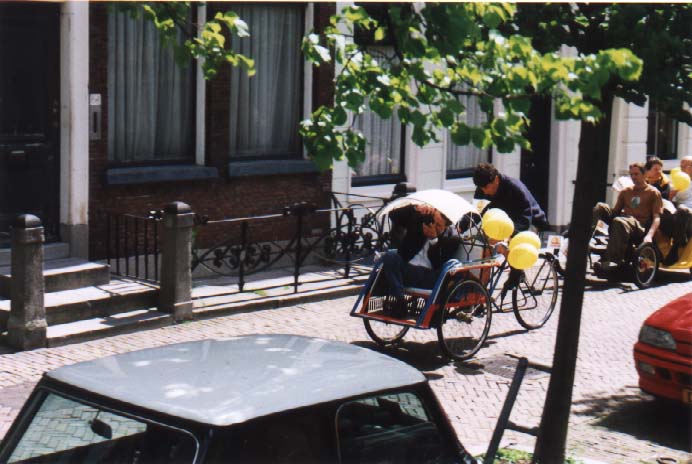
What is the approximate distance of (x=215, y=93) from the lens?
14.5m

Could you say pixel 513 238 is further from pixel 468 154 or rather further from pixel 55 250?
pixel 468 154

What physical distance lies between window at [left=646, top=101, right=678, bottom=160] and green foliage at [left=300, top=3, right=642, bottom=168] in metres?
16.2

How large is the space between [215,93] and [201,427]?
10.8 metres

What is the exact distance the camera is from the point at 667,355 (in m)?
9.16

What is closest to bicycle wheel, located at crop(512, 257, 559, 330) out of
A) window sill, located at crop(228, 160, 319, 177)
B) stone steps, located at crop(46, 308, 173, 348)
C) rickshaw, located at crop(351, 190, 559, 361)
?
rickshaw, located at crop(351, 190, 559, 361)

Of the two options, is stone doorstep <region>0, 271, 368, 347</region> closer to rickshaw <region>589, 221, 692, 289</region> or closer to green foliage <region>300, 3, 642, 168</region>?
rickshaw <region>589, 221, 692, 289</region>

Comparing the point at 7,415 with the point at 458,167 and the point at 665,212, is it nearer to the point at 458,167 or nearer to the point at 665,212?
the point at 665,212

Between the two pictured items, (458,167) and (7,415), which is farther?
(458,167)

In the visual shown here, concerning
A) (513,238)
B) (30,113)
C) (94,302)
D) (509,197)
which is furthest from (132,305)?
(509,197)

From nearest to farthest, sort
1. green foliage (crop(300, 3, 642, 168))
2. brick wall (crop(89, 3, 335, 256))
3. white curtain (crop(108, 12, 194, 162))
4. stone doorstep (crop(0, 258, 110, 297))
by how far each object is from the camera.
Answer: green foliage (crop(300, 3, 642, 168)) < stone doorstep (crop(0, 258, 110, 297)) < brick wall (crop(89, 3, 335, 256)) < white curtain (crop(108, 12, 194, 162))

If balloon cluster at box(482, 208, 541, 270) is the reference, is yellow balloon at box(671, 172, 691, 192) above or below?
above

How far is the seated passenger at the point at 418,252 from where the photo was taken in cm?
1077

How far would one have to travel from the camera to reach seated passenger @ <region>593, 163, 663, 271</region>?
15.2m

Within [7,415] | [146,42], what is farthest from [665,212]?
[7,415]
